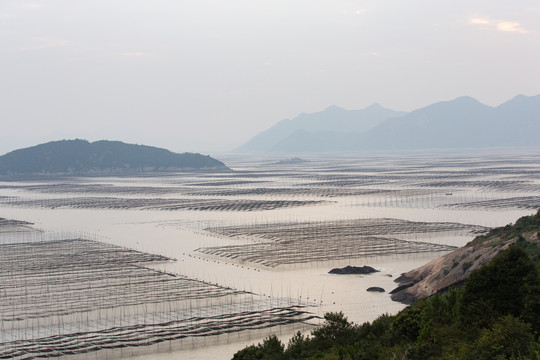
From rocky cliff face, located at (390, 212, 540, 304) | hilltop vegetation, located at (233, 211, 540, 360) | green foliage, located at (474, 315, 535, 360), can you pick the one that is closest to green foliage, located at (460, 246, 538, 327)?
hilltop vegetation, located at (233, 211, 540, 360)

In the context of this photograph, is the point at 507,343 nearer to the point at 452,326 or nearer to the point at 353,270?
the point at 452,326

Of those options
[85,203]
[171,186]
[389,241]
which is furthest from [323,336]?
[171,186]

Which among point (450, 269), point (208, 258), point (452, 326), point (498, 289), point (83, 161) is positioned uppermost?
point (83, 161)

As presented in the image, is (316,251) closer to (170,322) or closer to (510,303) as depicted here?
(170,322)

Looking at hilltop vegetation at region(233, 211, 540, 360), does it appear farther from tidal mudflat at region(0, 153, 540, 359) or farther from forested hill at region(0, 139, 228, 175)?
forested hill at region(0, 139, 228, 175)

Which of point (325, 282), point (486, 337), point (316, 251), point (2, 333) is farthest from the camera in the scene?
point (316, 251)

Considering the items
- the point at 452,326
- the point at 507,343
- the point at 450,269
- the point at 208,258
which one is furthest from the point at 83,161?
the point at 507,343
